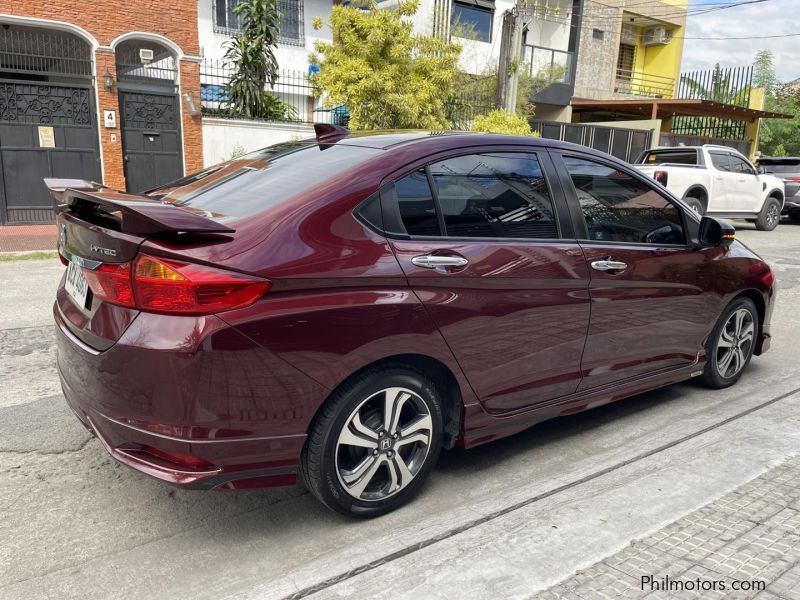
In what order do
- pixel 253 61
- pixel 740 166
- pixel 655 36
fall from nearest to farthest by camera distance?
pixel 253 61
pixel 740 166
pixel 655 36

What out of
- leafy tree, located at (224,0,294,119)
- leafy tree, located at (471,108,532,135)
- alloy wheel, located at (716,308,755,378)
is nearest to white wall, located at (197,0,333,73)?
leafy tree, located at (224,0,294,119)

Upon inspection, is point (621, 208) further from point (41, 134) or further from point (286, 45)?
point (286, 45)

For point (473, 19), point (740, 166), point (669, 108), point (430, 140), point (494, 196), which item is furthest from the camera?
point (669, 108)

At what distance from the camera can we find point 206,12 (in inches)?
826

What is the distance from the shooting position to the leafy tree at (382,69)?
13008 mm

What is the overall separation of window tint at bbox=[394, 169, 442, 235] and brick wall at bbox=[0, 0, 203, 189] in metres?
12.8

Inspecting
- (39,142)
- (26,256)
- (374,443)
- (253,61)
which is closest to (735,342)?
(374,443)

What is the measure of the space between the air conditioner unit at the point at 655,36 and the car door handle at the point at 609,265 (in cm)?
3237

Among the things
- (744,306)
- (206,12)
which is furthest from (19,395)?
(206,12)

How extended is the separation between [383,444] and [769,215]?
16778 mm

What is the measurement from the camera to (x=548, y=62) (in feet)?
83.9

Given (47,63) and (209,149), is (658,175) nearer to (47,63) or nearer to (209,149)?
(209,149)

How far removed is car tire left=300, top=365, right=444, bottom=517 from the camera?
9.03ft

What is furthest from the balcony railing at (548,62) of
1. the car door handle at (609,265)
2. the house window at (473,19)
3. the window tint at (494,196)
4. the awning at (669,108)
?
the window tint at (494,196)
